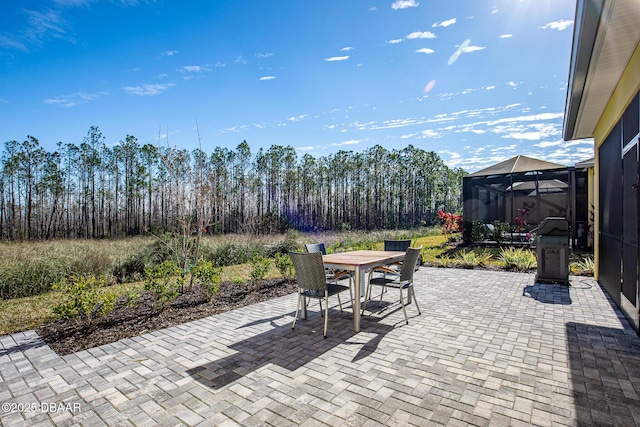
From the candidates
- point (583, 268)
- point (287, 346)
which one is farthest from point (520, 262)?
point (287, 346)

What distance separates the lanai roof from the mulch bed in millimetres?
9786

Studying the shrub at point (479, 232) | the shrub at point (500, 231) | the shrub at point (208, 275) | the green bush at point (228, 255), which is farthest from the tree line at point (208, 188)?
the shrub at point (500, 231)

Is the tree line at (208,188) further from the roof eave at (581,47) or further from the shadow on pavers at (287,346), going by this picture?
the roof eave at (581,47)

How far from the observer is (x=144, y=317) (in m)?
4.18

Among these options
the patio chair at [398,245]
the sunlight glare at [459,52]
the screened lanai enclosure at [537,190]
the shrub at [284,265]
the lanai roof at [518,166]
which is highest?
the sunlight glare at [459,52]

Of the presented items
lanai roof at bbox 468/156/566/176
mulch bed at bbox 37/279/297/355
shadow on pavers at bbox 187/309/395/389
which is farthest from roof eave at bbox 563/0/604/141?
lanai roof at bbox 468/156/566/176

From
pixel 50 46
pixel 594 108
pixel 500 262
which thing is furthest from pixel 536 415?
pixel 50 46

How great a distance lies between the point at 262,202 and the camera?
84.4ft

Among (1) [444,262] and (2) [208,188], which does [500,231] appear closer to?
(1) [444,262]

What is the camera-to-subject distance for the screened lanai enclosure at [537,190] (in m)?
10.5

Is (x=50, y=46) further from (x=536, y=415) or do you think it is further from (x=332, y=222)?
(x=332, y=222)

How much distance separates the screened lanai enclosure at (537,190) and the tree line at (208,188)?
5.46 metres

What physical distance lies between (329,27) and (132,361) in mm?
7738

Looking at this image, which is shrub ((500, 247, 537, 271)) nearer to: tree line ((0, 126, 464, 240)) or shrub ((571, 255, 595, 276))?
shrub ((571, 255, 595, 276))
